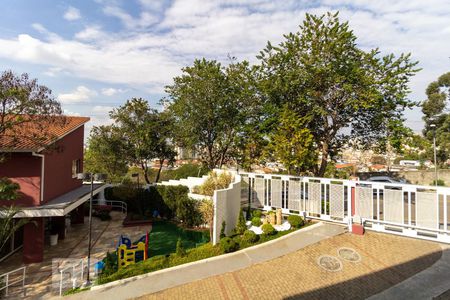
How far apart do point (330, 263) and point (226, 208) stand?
596 centimetres

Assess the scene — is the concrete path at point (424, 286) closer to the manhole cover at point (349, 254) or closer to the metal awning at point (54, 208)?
the manhole cover at point (349, 254)

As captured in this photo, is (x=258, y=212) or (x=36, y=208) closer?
(x=36, y=208)

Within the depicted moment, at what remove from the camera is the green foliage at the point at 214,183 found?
17141 mm

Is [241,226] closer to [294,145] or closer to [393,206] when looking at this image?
[294,145]

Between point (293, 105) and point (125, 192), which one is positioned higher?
point (293, 105)

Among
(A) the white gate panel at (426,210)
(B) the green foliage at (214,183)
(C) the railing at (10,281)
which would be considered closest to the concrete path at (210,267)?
(C) the railing at (10,281)

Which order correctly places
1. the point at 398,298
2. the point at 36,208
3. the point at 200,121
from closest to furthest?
the point at 398,298, the point at 36,208, the point at 200,121

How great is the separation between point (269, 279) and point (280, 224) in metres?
5.28

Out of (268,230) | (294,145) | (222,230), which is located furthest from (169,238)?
(294,145)

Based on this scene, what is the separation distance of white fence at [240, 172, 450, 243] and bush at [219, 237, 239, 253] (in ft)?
16.8

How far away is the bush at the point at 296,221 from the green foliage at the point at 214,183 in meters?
5.03

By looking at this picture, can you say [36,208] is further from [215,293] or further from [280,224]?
[280,224]

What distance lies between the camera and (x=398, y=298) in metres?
8.67

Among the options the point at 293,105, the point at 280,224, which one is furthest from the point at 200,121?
the point at 280,224
